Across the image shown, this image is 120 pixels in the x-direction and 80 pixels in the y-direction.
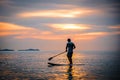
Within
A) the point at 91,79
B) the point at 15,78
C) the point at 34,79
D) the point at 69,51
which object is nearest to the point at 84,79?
the point at 91,79

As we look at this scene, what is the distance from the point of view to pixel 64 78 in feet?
61.8

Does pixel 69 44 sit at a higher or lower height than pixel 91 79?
higher

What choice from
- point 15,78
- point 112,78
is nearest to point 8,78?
point 15,78

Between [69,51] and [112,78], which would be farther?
[69,51]

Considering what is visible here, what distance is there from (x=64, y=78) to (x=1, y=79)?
3.88 m

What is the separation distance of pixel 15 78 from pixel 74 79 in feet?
Answer: 12.3

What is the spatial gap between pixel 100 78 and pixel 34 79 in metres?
4.15

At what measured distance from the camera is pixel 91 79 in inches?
728

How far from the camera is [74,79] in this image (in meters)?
18.4

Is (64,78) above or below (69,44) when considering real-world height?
below

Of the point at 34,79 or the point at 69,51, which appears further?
the point at 69,51

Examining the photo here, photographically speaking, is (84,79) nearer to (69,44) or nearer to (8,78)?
(8,78)

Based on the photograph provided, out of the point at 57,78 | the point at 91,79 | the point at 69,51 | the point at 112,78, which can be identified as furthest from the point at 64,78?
the point at 69,51

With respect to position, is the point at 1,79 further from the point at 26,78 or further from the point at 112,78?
the point at 112,78
